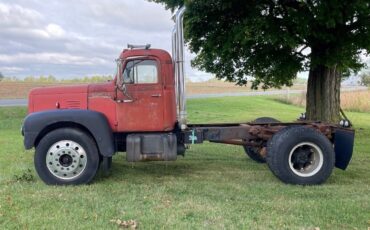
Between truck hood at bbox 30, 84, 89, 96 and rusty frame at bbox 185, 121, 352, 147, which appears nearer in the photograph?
truck hood at bbox 30, 84, 89, 96

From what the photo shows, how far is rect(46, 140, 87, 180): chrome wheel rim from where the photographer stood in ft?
23.8

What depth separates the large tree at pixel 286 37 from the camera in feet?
35.3

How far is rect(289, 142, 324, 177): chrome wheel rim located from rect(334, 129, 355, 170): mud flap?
1.99ft

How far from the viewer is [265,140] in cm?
821

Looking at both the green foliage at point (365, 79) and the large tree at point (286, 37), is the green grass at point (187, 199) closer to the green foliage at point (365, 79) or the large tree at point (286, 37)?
the large tree at point (286, 37)

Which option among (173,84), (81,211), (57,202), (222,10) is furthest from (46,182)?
(222,10)

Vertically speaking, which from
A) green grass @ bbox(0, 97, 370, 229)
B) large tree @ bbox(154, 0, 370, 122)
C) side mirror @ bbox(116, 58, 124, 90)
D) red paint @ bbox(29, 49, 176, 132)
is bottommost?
green grass @ bbox(0, 97, 370, 229)

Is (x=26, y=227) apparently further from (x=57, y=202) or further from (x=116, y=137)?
(x=116, y=137)

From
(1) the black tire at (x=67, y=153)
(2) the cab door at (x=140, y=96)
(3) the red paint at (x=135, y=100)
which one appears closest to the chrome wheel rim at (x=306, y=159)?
(3) the red paint at (x=135, y=100)

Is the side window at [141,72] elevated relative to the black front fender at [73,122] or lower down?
elevated

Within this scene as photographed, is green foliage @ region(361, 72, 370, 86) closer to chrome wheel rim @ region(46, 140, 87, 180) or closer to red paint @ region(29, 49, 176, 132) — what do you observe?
red paint @ region(29, 49, 176, 132)

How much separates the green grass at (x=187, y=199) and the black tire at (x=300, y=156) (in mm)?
219

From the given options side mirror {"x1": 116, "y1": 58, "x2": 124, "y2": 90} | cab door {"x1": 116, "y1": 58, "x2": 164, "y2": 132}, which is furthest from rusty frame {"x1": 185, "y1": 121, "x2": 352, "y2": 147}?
side mirror {"x1": 116, "y1": 58, "x2": 124, "y2": 90}

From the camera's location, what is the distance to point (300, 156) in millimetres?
7656
